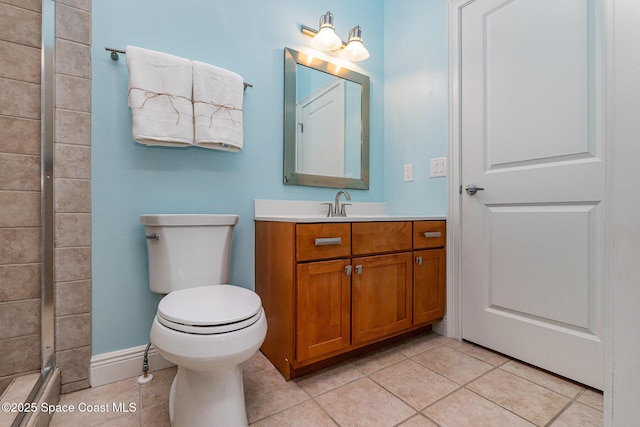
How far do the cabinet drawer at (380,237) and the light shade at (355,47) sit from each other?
1.17 meters

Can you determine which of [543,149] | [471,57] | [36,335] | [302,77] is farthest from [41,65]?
[543,149]

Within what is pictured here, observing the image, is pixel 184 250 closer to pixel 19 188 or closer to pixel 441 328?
pixel 19 188

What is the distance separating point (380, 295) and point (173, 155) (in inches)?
49.3

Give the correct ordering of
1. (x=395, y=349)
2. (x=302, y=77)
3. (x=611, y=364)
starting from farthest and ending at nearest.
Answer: (x=302, y=77) → (x=395, y=349) → (x=611, y=364)

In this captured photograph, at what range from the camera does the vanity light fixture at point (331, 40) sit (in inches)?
70.0

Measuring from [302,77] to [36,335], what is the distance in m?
1.81

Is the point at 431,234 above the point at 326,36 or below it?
below

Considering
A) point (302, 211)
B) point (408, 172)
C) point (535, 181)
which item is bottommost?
point (302, 211)

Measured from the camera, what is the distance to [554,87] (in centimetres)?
134

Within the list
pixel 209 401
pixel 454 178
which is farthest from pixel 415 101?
pixel 209 401

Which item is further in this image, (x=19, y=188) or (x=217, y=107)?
(x=217, y=107)

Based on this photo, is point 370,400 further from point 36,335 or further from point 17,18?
point 17,18

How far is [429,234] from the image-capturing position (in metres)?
1.69

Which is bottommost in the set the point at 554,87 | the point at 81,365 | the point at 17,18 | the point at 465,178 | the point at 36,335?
the point at 81,365
